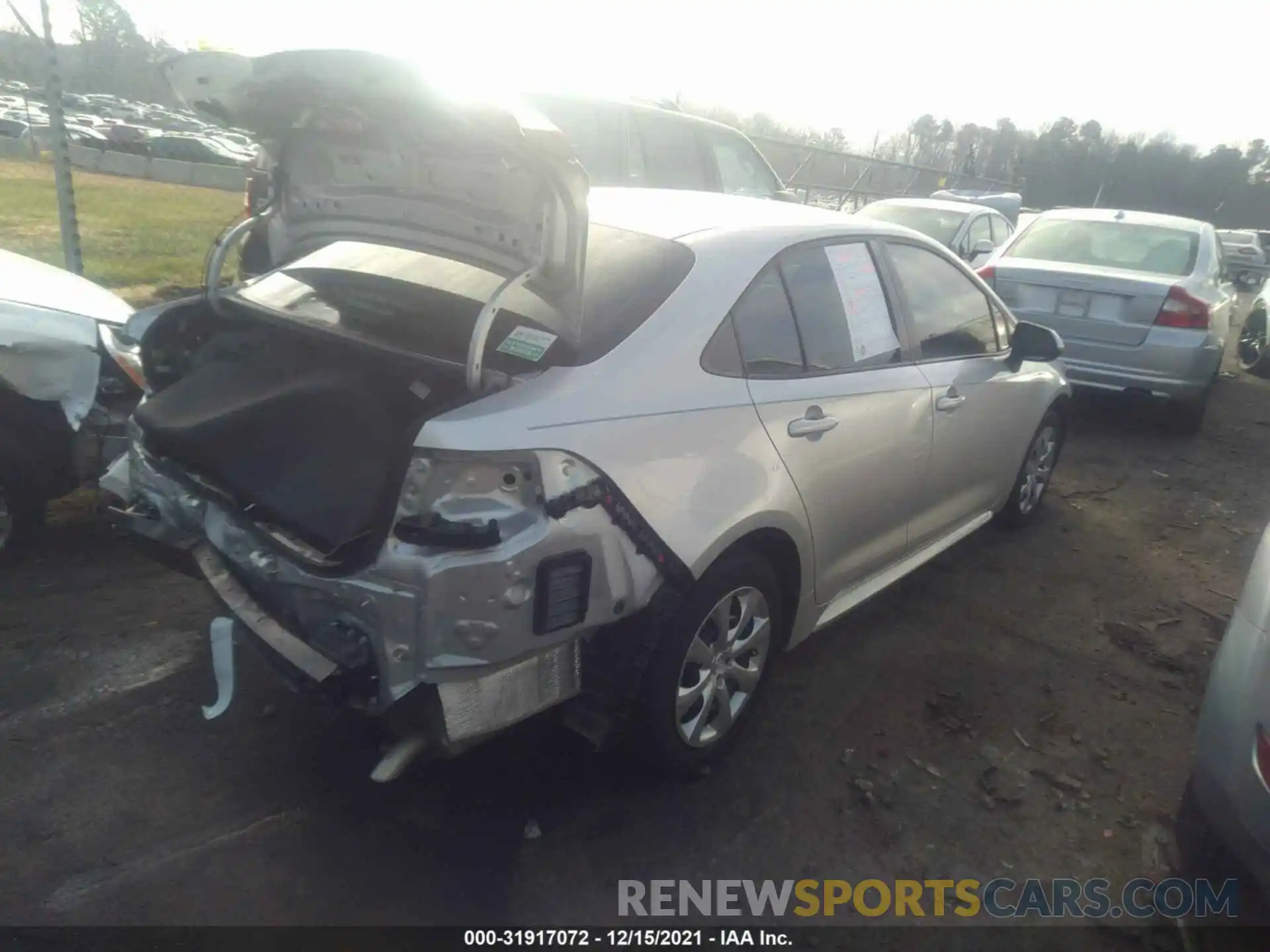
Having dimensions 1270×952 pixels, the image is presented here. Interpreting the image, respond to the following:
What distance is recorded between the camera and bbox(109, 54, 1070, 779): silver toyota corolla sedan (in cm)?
220

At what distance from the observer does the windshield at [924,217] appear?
10203 millimetres

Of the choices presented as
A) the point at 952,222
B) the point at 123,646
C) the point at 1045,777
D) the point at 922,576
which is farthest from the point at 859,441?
the point at 952,222

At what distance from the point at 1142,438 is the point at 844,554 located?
5121mm

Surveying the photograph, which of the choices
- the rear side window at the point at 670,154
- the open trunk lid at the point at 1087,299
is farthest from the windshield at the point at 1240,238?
the rear side window at the point at 670,154

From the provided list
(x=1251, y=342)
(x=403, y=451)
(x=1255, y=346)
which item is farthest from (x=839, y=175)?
(x=403, y=451)

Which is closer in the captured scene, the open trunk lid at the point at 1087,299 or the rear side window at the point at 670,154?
the open trunk lid at the point at 1087,299

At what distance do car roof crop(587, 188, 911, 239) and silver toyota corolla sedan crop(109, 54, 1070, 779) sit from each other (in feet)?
0.08

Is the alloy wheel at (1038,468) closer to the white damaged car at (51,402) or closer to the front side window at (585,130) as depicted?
the front side window at (585,130)

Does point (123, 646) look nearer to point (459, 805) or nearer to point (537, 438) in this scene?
point (459, 805)

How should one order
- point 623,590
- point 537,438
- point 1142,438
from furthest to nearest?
point 1142,438, point 623,590, point 537,438

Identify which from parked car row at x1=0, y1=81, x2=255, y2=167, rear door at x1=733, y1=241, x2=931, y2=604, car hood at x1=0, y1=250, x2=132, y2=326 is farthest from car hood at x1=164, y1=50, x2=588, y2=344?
parked car row at x1=0, y1=81, x2=255, y2=167

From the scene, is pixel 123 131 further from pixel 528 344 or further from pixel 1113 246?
pixel 528 344

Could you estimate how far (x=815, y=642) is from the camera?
3910mm

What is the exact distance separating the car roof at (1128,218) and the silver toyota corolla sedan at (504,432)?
18.2 ft
